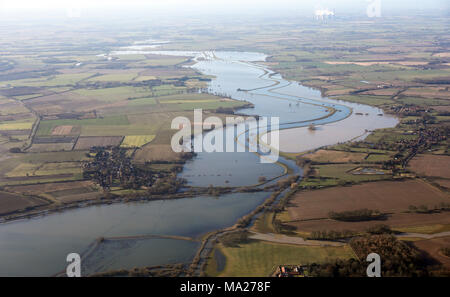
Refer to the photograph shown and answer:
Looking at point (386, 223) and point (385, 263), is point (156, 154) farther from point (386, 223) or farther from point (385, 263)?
point (385, 263)

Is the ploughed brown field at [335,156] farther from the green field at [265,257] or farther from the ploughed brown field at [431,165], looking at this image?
the green field at [265,257]

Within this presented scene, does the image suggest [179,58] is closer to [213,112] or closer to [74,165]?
[213,112]

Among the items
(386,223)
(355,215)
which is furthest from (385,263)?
(355,215)

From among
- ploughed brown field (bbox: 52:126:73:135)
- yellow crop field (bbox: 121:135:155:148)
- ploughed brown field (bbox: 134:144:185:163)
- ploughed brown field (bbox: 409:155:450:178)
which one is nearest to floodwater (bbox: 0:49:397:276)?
ploughed brown field (bbox: 134:144:185:163)

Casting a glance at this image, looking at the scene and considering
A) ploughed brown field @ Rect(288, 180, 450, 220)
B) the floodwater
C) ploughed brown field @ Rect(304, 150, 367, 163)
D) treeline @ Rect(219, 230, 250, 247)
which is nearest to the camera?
the floodwater

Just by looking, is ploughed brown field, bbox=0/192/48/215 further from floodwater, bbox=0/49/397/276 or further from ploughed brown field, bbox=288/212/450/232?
ploughed brown field, bbox=288/212/450/232

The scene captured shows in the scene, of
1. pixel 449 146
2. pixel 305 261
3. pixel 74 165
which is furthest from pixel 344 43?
pixel 305 261

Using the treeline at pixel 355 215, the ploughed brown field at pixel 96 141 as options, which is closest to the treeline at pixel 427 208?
the treeline at pixel 355 215
